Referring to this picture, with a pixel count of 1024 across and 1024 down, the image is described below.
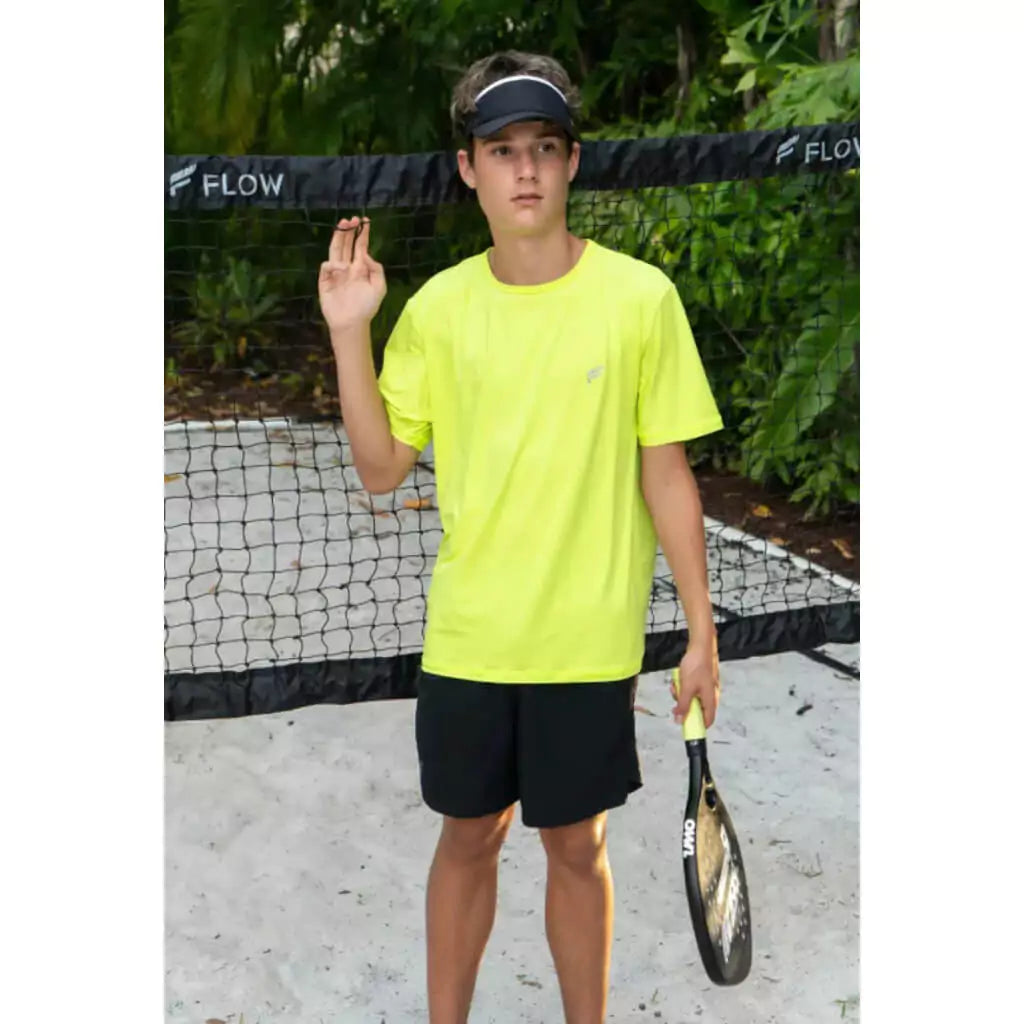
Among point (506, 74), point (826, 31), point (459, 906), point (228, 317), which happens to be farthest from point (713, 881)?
point (228, 317)

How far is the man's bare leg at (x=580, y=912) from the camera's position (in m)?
3.14

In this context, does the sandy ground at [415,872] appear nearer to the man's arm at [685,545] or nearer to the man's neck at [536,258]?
the man's arm at [685,545]

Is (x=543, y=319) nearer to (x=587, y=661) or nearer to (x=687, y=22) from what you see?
(x=587, y=661)

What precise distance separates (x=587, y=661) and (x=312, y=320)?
7.15 metres

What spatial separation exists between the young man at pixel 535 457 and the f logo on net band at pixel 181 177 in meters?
0.72

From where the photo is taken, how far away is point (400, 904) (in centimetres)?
419

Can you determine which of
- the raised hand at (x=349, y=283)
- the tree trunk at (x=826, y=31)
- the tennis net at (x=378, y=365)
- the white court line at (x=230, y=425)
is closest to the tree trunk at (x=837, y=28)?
the tree trunk at (x=826, y=31)

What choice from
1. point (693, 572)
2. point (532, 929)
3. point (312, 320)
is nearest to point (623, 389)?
point (693, 572)

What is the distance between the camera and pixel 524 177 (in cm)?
292

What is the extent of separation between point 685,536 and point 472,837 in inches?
29.1

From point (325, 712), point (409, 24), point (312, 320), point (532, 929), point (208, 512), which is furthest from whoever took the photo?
point (312, 320)

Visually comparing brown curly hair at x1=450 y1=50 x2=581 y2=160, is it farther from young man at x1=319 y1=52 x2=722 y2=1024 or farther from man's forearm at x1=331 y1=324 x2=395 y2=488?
man's forearm at x1=331 y1=324 x2=395 y2=488

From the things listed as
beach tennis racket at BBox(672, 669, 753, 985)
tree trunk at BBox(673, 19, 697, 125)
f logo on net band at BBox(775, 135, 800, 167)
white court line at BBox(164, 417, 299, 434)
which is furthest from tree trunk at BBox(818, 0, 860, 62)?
beach tennis racket at BBox(672, 669, 753, 985)

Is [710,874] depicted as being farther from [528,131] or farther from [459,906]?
[528,131]
